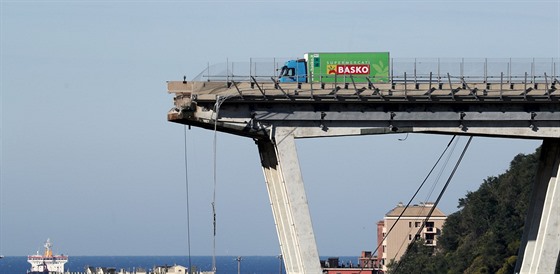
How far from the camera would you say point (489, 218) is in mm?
184500

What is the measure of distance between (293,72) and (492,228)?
104 meters

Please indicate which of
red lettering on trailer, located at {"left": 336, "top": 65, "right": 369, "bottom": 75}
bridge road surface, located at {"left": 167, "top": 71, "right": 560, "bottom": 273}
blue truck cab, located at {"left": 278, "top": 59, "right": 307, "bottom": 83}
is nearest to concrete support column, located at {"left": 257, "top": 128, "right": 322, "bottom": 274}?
bridge road surface, located at {"left": 167, "top": 71, "right": 560, "bottom": 273}

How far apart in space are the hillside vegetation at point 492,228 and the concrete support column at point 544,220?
81.0 meters

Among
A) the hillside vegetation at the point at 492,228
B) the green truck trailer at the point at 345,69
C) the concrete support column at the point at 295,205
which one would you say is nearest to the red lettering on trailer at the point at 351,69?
the green truck trailer at the point at 345,69

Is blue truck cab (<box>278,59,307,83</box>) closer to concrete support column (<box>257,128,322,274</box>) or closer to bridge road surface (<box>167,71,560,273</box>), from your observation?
bridge road surface (<box>167,71,560,273</box>)

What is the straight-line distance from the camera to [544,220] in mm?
70812

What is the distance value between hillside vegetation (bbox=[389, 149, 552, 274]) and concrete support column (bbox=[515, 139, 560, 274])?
266 feet

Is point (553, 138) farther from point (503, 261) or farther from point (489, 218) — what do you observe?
point (489, 218)

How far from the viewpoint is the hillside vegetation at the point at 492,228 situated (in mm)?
163375

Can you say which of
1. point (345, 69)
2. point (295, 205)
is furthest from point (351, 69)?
point (295, 205)

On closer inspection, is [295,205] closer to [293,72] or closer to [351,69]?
[293,72]

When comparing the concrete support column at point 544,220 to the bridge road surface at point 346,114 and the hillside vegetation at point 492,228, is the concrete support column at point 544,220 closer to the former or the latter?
Result: the bridge road surface at point 346,114

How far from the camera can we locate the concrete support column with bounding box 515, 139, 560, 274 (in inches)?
2771

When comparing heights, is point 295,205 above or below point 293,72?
below
